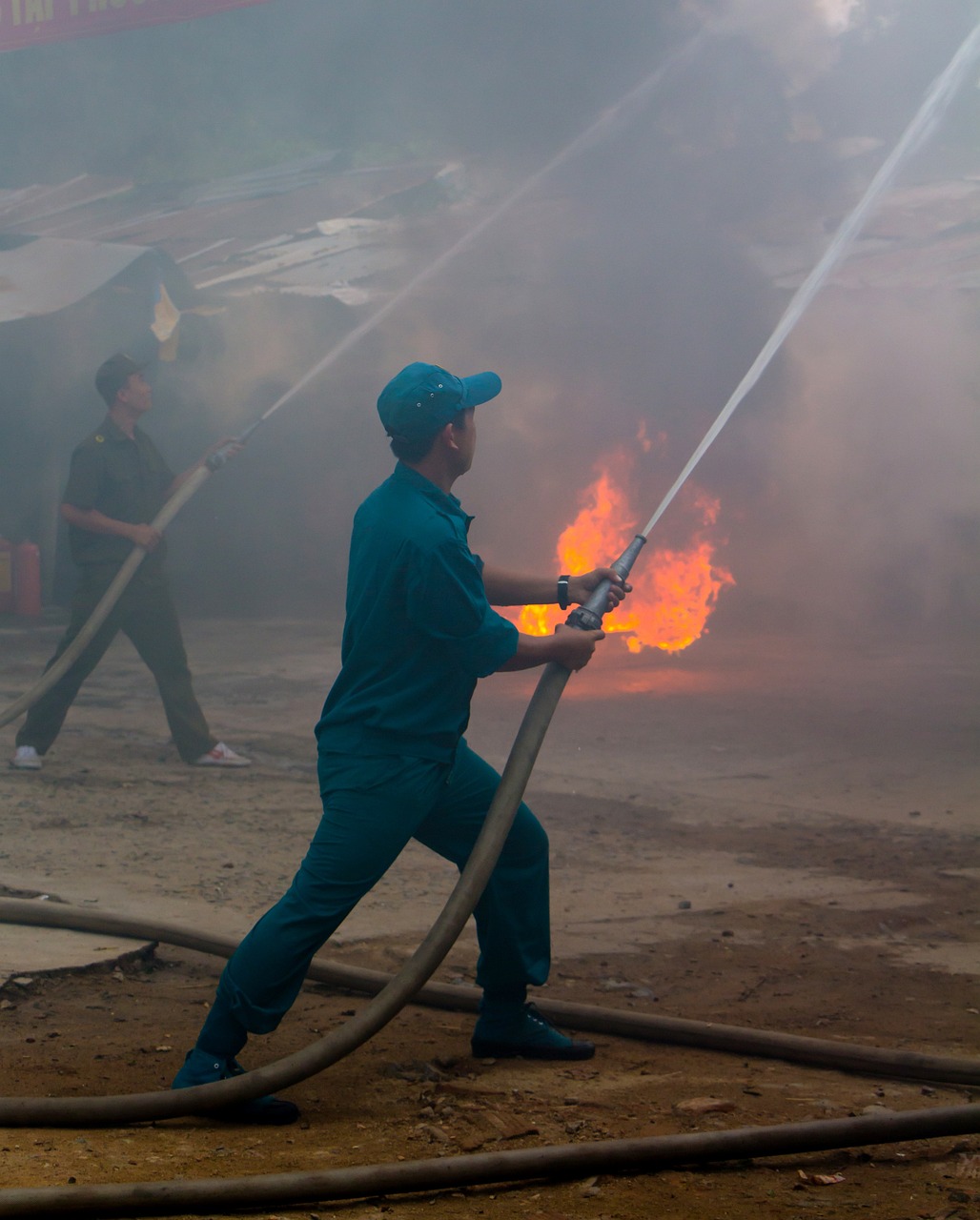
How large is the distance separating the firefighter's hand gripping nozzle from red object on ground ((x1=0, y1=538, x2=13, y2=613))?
1035 centimetres

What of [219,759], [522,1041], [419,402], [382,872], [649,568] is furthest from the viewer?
[649,568]

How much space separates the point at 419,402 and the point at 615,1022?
1.71 meters

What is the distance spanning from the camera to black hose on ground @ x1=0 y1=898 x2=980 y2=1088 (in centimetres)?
282

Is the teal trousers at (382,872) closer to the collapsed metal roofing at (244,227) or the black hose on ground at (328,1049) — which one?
the black hose on ground at (328,1049)

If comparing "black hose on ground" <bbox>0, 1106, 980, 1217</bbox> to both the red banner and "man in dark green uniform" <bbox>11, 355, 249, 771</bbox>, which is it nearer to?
"man in dark green uniform" <bbox>11, 355, 249, 771</bbox>

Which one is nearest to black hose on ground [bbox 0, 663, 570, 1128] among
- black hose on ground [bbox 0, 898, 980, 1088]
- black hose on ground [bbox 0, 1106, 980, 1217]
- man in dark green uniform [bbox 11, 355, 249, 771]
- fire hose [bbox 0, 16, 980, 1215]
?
fire hose [bbox 0, 16, 980, 1215]

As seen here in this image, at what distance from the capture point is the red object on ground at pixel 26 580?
1229cm

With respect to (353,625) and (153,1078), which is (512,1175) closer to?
(153,1078)

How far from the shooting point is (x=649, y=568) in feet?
42.0

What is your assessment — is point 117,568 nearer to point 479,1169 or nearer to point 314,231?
point 479,1169

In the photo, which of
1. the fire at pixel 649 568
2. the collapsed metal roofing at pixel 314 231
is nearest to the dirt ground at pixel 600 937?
the fire at pixel 649 568

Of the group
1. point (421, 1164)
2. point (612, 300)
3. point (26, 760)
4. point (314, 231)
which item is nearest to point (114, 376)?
point (26, 760)

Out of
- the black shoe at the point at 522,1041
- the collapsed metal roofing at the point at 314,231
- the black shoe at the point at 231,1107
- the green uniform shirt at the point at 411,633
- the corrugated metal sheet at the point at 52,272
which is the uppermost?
the collapsed metal roofing at the point at 314,231

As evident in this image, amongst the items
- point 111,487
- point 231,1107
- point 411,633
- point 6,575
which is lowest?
point 231,1107
